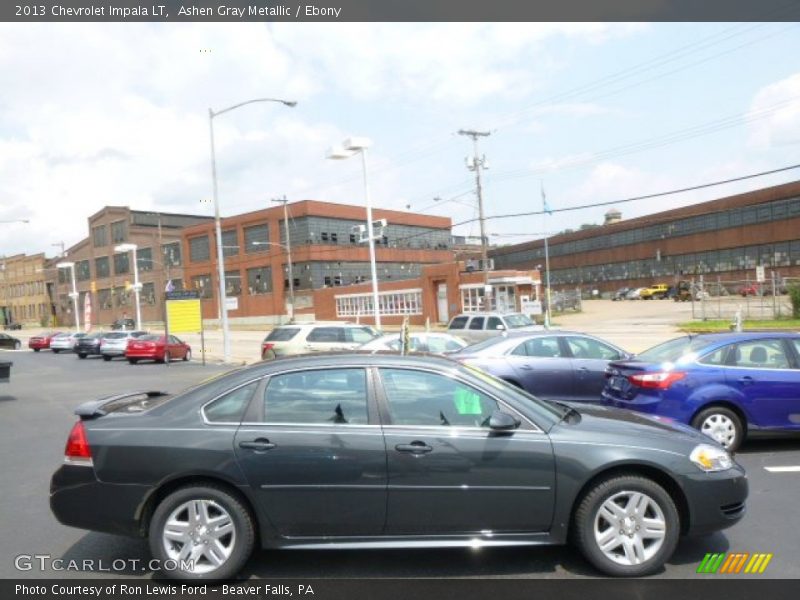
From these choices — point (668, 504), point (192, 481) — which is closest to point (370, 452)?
point (192, 481)

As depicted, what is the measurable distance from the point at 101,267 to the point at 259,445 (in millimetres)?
99048

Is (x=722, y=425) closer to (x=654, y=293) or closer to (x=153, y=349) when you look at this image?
(x=153, y=349)

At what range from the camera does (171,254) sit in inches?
3354

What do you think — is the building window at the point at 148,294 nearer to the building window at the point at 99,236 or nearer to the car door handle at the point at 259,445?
the building window at the point at 99,236

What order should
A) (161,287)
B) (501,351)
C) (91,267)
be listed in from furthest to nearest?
(91,267) < (161,287) < (501,351)

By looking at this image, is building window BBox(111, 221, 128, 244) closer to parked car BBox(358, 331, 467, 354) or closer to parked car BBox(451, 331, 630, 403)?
parked car BBox(358, 331, 467, 354)

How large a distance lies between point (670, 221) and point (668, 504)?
273ft

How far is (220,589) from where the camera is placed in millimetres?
4258

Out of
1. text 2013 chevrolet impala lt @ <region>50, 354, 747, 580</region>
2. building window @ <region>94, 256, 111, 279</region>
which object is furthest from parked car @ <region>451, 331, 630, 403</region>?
building window @ <region>94, 256, 111, 279</region>

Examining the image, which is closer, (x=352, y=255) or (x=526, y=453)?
(x=526, y=453)

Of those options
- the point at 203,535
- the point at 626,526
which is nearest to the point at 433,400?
the point at 626,526

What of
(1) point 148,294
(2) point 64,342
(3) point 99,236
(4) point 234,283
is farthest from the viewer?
(3) point 99,236

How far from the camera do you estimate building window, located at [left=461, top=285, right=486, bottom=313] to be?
160ft

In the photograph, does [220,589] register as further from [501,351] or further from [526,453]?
[501,351]
